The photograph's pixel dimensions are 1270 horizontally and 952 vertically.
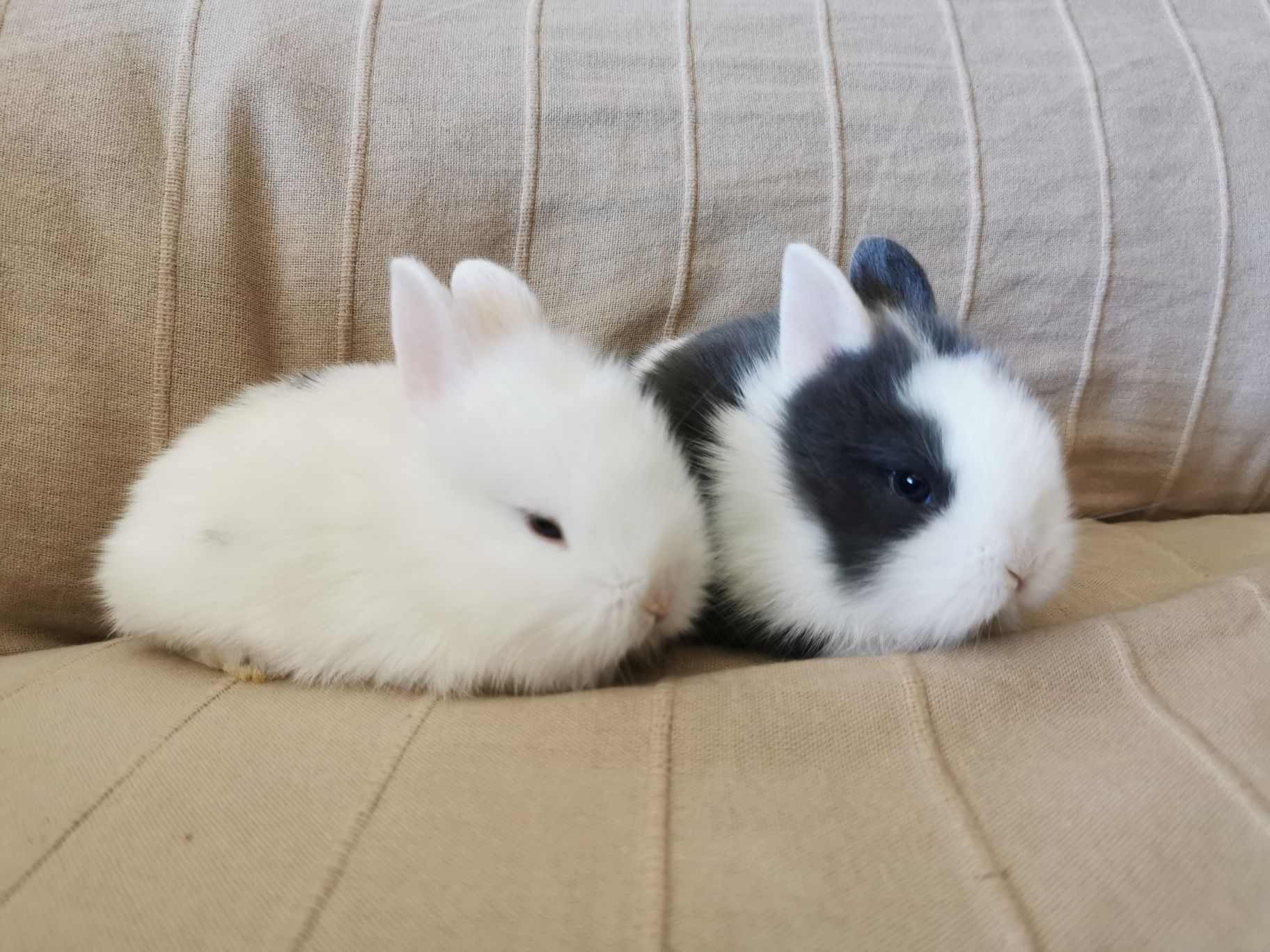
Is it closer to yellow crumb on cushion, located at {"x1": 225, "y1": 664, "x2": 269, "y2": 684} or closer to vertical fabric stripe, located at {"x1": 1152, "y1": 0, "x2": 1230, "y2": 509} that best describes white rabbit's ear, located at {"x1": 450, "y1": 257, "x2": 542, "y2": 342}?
yellow crumb on cushion, located at {"x1": 225, "y1": 664, "x2": 269, "y2": 684}

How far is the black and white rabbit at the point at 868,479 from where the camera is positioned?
904 mm

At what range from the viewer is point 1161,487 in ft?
4.94

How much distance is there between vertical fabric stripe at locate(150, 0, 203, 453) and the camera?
1214mm

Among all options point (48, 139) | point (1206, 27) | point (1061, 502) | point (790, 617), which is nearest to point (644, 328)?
point (790, 617)

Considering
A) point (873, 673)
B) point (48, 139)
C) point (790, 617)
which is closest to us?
point (873, 673)

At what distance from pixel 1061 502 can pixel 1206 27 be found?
1.04 m

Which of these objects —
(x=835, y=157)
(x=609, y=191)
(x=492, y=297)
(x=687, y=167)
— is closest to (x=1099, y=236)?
(x=835, y=157)

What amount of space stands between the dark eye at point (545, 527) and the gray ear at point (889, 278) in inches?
20.3

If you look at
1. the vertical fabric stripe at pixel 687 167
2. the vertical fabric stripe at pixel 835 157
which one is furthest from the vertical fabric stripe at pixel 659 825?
the vertical fabric stripe at pixel 835 157

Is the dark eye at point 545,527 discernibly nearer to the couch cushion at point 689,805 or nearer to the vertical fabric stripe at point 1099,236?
the couch cushion at point 689,805

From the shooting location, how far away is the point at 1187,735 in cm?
79

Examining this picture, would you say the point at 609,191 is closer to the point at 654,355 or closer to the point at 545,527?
the point at 654,355

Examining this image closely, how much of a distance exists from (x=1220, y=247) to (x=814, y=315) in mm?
822

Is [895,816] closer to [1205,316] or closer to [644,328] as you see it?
[644,328]
